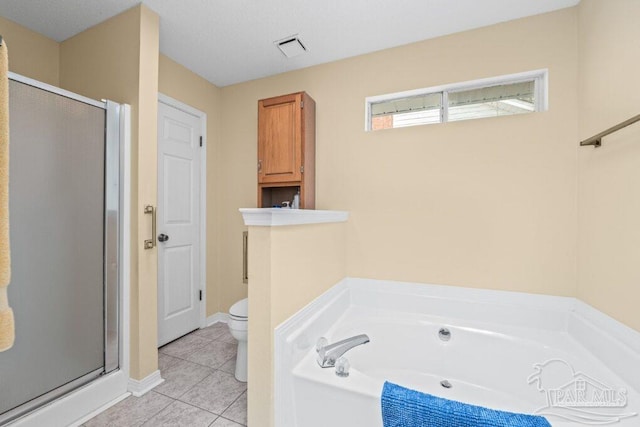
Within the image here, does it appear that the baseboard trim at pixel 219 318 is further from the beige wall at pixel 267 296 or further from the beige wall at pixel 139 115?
the beige wall at pixel 267 296

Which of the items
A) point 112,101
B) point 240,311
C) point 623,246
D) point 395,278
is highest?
point 112,101

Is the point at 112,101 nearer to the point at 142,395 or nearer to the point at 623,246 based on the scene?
the point at 142,395

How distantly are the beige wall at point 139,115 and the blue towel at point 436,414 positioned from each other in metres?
1.56

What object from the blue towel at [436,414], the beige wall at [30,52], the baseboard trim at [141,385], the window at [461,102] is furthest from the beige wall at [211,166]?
the blue towel at [436,414]

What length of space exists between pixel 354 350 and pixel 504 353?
878 mm

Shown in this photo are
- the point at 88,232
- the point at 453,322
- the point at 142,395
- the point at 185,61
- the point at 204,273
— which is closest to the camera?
the point at 88,232

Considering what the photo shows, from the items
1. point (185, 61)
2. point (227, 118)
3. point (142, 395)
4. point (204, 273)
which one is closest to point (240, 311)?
point (142, 395)

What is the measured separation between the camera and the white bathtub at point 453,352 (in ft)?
3.86

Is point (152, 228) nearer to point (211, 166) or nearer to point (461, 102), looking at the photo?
point (211, 166)

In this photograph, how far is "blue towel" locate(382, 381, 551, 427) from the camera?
35.8 inches

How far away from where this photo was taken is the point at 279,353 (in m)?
1.26

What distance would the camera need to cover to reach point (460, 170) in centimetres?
195

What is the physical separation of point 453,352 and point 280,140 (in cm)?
195

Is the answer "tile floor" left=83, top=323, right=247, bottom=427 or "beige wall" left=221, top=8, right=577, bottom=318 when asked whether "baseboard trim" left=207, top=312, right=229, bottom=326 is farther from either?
"beige wall" left=221, top=8, right=577, bottom=318
